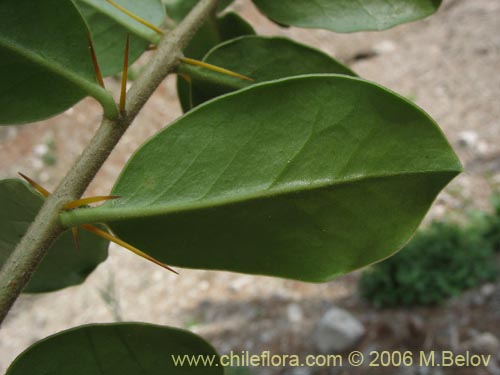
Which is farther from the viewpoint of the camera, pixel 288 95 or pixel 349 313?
pixel 349 313

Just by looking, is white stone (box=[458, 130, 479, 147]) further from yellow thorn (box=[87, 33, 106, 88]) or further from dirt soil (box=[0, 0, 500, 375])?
yellow thorn (box=[87, 33, 106, 88])

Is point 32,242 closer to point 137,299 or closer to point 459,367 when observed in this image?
point 459,367

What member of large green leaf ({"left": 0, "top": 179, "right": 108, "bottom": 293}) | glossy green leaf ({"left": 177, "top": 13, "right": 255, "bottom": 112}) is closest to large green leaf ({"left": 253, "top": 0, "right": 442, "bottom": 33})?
glossy green leaf ({"left": 177, "top": 13, "right": 255, "bottom": 112})

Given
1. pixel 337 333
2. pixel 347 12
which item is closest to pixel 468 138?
pixel 337 333

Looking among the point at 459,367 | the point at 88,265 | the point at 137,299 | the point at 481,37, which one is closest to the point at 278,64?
the point at 88,265

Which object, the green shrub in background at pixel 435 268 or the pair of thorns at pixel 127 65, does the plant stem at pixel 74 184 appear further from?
the green shrub in background at pixel 435 268
